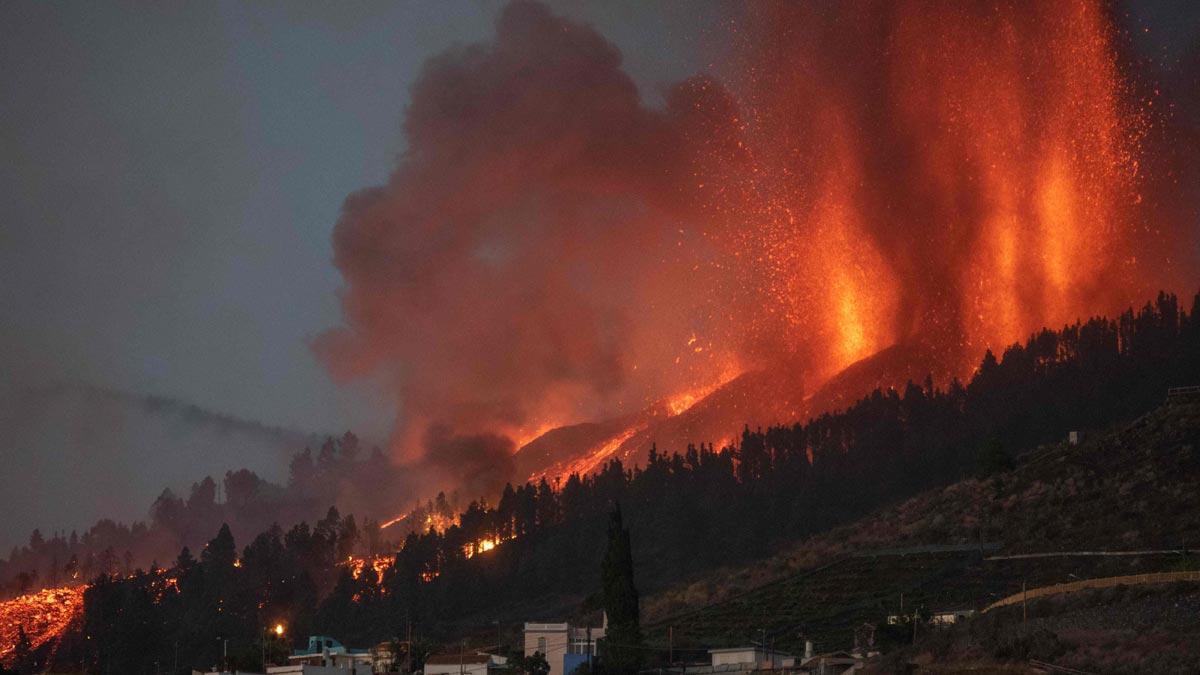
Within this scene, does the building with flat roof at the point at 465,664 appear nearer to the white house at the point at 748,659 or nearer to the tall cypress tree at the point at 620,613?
the tall cypress tree at the point at 620,613

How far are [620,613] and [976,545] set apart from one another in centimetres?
3900

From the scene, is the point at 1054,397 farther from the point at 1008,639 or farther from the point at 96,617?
the point at 96,617

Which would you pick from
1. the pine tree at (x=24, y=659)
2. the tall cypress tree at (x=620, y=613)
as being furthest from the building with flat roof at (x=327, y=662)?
the pine tree at (x=24, y=659)

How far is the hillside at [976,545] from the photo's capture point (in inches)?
4429

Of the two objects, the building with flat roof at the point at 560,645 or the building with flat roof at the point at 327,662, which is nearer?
the building with flat roof at the point at 327,662

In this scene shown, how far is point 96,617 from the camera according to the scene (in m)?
197

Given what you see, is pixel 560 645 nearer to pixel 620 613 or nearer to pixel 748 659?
pixel 620 613

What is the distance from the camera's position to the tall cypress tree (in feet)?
327

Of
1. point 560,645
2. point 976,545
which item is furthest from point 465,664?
point 976,545

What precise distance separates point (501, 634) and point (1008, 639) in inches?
3211

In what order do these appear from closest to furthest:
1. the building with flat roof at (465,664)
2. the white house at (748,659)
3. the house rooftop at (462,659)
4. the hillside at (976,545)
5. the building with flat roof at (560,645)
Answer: the white house at (748,659) < the building with flat roof at (560,645) < the building with flat roof at (465,664) < the house rooftop at (462,659) < the hillside at (976,545)

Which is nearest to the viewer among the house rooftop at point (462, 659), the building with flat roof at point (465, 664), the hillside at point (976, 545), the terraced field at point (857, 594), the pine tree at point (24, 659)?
the building with flat roof at point (465, 664)

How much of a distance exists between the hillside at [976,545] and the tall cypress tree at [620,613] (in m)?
8.30

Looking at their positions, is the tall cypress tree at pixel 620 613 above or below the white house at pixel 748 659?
above
